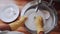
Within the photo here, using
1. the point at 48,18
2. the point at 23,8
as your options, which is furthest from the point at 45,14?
the point at 23,8

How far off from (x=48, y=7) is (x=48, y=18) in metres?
0.08

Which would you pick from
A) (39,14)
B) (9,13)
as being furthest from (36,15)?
(9,13)

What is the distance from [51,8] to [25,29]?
23 cm

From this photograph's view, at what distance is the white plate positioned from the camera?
114 centimetres

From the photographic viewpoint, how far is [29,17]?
1.12m

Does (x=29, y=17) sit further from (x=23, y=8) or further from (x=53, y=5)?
(x=53, y=5)

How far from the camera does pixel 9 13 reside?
1.16 metres

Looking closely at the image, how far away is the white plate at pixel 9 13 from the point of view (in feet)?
3.74

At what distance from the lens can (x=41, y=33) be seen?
891 mm

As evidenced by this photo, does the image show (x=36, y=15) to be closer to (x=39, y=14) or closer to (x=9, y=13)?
(x=39, y=14)

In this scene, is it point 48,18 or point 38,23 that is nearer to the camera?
point 38,23

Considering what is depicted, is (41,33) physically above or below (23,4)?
below

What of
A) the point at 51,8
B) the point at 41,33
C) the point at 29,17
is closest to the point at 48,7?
the point at 51,8

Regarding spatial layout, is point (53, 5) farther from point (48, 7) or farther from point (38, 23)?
point (38, 23)
